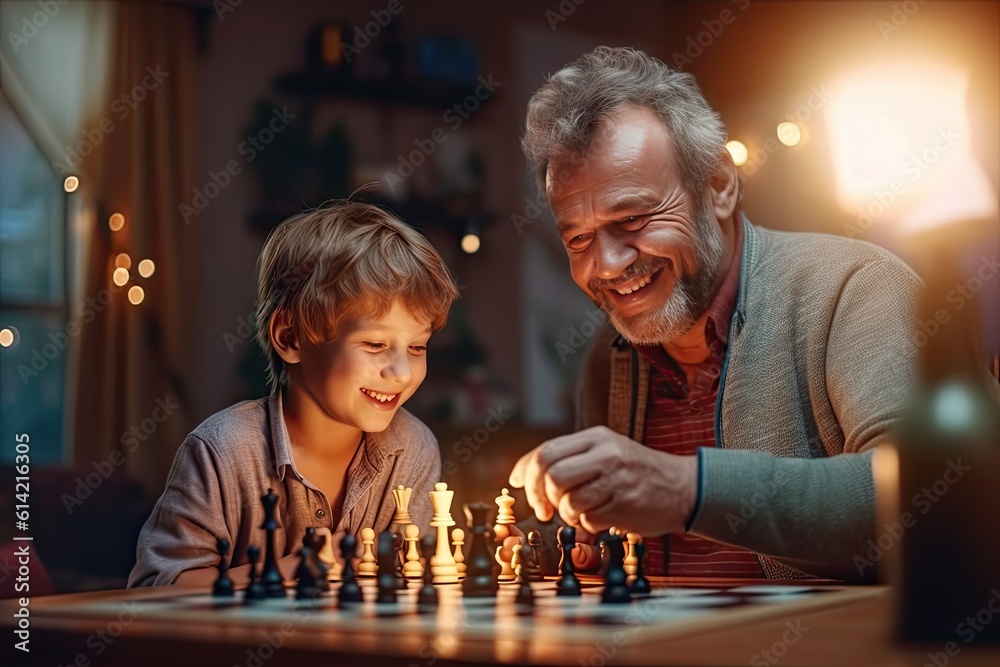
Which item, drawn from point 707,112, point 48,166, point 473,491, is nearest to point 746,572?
point 473,491

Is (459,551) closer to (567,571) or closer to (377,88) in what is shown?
(567,571)

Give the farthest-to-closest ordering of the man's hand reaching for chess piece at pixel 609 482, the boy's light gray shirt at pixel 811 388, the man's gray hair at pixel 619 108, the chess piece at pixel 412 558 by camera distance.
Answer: the man's gray hair at pixel 619 108 < the chess piece at pixel 412 558 < the boy's light gray shirt at pixel 811 388 < the man's hand reaching for chess piece at pixel 609 482

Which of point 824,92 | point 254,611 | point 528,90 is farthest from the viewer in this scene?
point 824,92

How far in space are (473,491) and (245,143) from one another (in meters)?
0.86

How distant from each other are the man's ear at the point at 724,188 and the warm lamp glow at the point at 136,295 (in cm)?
117

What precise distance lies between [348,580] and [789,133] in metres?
1.87

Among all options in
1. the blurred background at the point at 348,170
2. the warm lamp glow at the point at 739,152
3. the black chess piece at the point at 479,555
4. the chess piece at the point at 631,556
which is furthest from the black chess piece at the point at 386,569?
the warm lamp glow at the point at 739,152

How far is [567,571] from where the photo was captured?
144 cm

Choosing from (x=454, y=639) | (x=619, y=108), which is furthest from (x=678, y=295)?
(x=454, y=639)

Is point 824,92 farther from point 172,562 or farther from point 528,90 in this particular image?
point 172,562

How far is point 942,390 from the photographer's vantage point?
1072 millimetres

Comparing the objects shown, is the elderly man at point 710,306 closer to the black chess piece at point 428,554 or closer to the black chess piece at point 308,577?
the black chess piece at point 428,554

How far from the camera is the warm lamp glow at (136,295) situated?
195cm

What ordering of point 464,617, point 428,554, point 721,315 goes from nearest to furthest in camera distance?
point 464,617 → point 428,554 → point 721,315
